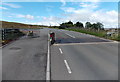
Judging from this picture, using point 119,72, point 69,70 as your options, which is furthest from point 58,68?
point 119,72

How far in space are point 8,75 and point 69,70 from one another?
310 cm

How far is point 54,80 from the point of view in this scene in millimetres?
5328

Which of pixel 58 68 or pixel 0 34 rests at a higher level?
pixel 0 34

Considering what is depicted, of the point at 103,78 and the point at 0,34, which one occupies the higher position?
the point at 0,34

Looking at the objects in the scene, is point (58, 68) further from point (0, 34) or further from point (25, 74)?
point (0, 34)

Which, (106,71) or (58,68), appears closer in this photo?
(106,71)

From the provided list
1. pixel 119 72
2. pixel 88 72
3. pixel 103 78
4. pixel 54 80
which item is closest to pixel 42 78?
pixel 54 80

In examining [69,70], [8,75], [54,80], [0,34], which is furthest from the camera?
[0,34]

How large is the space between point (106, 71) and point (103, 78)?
2.76 feet

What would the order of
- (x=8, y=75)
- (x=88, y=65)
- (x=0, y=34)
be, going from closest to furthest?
(x=8, y=75) → (x=88, y=65) → (x=0, y=34)

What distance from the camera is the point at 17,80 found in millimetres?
5344

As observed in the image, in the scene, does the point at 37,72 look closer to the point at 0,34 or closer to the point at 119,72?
the point at 119,72

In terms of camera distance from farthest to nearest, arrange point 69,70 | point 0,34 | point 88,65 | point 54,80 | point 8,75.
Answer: point 0,34, point 88,65, point 69,70, point 8,75, point 54,80

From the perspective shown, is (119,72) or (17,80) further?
(119,72)
